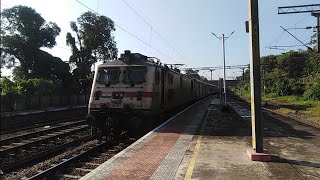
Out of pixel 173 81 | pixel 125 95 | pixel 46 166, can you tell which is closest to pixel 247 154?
pixel 46 166

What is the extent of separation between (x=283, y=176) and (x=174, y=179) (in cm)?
215

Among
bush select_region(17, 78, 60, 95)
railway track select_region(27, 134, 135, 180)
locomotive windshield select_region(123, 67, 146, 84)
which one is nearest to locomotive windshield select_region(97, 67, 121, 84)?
locomotive windshield select_region(123, 67, 146, 84)

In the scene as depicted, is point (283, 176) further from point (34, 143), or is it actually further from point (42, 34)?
point (42, 34)

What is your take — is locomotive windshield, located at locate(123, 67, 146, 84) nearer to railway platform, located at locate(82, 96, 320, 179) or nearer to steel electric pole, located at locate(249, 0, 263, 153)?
railway platform, located at locate(82, 96, 320, 179)

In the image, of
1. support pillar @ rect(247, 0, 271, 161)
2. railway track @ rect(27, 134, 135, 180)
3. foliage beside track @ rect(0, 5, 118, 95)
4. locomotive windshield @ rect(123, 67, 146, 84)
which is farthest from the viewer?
foliage beside track @ rect(0, 5, 118, 95)

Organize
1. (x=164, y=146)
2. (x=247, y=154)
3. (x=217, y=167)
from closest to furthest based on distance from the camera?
(x=217, y=167) → (x=247, y=154) → (x=164, y=146)

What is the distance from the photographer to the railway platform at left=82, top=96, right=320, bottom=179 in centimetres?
817

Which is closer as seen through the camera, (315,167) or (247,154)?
(315,167)

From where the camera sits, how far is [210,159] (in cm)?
955

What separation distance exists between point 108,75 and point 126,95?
4.33 feet

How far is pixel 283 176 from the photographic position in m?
8.02

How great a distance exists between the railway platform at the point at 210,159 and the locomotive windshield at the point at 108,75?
3336 mm

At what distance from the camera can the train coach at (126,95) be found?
1553cm

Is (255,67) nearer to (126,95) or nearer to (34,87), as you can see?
(126,95)
